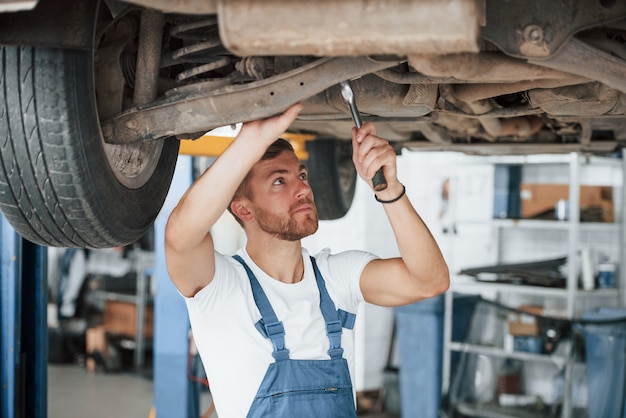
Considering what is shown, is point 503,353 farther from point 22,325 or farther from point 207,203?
point 207,203

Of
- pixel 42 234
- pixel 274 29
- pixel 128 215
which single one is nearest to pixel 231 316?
pixel 128 215

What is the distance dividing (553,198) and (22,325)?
352 centimetres

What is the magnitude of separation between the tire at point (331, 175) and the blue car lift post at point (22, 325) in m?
1.21

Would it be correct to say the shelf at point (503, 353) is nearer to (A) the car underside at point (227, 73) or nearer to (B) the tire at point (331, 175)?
(B) the tire at point (331, 175)

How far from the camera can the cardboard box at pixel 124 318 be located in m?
7.59

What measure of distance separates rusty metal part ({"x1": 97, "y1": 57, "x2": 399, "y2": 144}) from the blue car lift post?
1587 millimetres

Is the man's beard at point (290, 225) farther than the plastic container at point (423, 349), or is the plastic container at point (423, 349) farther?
the plastic container at point (423, 349)

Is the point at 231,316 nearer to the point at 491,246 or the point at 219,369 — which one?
the point at 219,369

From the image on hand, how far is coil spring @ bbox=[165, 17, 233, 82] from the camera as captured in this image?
1747 millimetres

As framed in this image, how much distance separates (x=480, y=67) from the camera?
1.54 metres

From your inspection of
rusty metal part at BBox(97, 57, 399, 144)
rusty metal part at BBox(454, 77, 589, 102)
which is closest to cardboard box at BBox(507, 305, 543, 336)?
rusty metal part at BBox(454, 77, 589, 102)

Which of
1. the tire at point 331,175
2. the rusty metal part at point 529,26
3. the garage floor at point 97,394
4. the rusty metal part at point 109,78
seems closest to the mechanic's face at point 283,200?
the rusty metal part at point 109,78

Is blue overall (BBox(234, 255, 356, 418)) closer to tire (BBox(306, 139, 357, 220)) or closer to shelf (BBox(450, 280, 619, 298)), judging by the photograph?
tire (BBox(306, 139, 357, 220))

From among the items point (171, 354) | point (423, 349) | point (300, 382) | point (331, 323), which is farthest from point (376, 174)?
point (423, 349)
